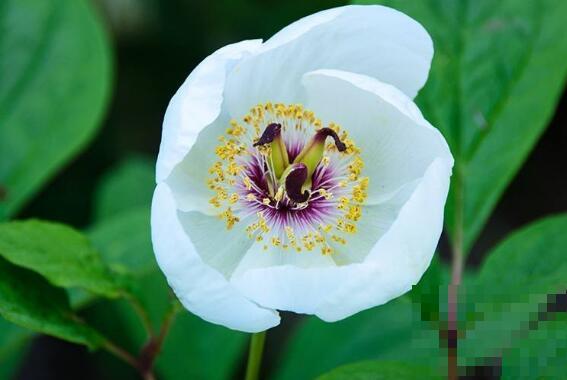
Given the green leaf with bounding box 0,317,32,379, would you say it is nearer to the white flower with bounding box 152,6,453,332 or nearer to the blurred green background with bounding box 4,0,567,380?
the blurred green background with bounding box 4,0,567,380

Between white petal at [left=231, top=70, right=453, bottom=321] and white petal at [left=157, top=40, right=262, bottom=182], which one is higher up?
white petal at [left=157, top=40, right=262, bottom=182]

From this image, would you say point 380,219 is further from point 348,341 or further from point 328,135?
point 348,341

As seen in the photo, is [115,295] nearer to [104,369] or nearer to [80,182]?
[104,369]

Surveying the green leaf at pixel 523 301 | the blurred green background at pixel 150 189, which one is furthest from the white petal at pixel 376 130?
the blurred green background at pixel 150 189

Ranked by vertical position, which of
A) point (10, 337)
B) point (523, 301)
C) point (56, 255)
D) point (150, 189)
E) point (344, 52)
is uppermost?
point (344, 52)

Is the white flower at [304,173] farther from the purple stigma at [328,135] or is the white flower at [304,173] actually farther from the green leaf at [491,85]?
the green leaf at [491,85]

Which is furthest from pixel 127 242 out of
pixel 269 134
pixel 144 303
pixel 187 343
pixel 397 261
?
pixel 397 261

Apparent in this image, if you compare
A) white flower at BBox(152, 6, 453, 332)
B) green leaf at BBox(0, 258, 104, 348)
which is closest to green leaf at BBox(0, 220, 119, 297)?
green leaf at BBox(0, 258, 104, 348)
